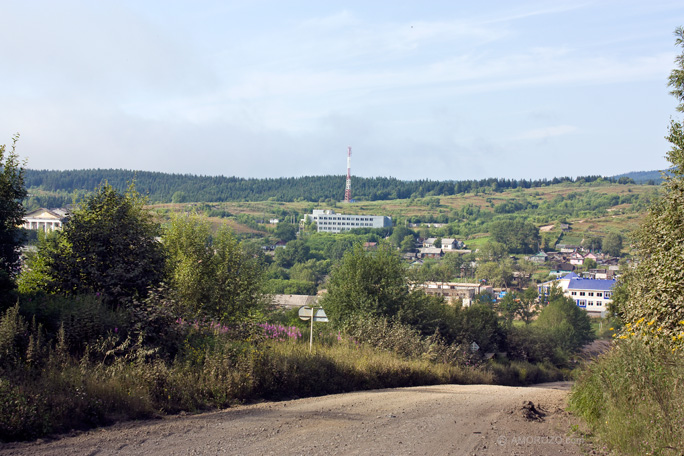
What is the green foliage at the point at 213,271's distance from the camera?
675 inches

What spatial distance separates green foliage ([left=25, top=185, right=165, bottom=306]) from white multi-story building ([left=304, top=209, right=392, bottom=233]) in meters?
167

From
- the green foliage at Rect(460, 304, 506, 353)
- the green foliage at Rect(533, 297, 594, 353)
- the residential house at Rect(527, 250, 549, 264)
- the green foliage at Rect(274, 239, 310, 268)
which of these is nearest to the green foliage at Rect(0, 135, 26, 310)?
the green foliage at Rect(460, 304, 506, 353)

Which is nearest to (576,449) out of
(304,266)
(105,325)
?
(105,325)

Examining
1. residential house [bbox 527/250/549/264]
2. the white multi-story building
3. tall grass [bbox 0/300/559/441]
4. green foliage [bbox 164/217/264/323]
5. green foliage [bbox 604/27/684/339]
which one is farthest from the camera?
the white multi-story building

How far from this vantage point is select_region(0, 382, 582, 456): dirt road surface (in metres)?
6.12

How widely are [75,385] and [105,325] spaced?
200 centimetres

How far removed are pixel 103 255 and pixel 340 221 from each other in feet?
571

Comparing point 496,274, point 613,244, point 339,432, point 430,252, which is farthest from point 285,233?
point 339,432

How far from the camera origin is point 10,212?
1259 cm

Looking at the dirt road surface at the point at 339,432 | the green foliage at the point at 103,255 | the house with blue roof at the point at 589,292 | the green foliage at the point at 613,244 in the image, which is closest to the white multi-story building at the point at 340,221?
the green foliage at the point at 613,244

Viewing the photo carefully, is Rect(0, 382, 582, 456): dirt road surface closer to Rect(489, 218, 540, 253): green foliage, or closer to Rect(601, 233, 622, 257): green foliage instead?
Rect(601, 233, 622, 257): green foliage

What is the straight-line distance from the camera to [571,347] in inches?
2377

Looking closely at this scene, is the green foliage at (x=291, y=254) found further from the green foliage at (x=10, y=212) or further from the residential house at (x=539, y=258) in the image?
the green foliage at (x=10, y=212)

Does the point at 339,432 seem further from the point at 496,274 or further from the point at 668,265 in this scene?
the point at 496,274
